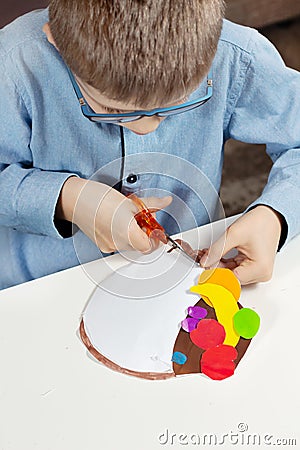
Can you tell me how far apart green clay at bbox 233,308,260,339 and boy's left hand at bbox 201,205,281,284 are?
1.8 inches

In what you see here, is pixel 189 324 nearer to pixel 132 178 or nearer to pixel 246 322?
pixel 246 322

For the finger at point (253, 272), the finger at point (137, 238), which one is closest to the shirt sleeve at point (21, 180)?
the finger at point (137, 238)

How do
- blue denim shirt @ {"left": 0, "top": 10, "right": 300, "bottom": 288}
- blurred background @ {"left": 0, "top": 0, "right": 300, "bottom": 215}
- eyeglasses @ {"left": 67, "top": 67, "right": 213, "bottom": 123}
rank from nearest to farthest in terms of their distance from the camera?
eyeglasses @ {"left": 67, "top": 67, "right": 213, "bottom": 123} → blue denim shirt @ {"left": 0, "top": 10, "right": 300, "bottom": 288} → blurred background @ {"left": 0, "top": 0, "right": 300, "bottom": 215}

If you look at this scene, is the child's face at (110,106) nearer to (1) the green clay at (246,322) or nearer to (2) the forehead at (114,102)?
(2) the forehead at (114,102)

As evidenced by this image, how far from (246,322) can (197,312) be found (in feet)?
0.18

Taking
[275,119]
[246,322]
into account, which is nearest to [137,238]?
[246,322]

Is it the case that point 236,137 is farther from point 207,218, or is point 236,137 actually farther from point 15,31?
point 15,31

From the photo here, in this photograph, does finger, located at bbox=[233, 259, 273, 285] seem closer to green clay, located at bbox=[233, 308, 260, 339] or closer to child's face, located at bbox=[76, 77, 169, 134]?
green clay, located at bbox=[233, 308, 260, 339]

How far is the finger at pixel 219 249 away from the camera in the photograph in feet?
2.48

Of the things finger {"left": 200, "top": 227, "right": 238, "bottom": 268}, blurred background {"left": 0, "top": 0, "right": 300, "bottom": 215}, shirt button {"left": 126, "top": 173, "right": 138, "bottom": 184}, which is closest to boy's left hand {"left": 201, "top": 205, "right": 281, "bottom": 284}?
finger {"left": 200, "top": 227, "right": 238, "bottom": 268}

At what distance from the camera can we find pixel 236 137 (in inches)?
35.0

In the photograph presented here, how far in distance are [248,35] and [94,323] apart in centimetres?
40

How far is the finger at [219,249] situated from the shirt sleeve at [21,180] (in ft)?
0.61

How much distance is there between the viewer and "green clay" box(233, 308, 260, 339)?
69 centimetres
